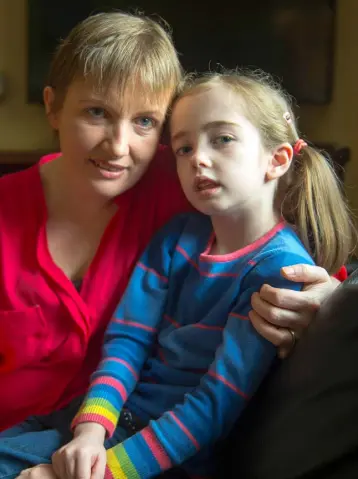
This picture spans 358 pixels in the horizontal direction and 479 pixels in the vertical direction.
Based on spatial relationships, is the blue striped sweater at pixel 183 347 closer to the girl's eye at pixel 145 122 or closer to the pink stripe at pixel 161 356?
the pink stripe at pixel 161 356

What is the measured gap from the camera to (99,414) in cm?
92

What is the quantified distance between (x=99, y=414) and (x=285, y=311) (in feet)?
1.04

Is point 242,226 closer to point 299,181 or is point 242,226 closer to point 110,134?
point 299,181

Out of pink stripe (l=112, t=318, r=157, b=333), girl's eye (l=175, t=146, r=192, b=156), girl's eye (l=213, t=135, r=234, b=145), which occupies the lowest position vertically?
pink stripe (l=112, t=318, r=157, b=333)

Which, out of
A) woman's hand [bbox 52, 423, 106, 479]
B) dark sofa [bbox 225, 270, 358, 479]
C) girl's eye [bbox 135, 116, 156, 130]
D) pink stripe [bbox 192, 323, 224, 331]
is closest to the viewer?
dark sofa [bbox 225, 270, 358, 479]

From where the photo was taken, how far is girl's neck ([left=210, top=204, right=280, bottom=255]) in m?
1.00

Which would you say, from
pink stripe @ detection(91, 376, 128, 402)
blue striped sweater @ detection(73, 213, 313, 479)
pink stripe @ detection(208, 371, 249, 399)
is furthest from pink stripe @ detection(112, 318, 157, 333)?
pink stripe @ detection(208, 371, 249, 399)

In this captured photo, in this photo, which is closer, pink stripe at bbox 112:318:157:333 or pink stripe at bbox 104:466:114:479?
pink stripe at bbox 104:466:114:479

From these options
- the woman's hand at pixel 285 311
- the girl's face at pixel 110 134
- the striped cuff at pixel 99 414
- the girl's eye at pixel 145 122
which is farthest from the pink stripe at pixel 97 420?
the girl's eye at pixel 145 122

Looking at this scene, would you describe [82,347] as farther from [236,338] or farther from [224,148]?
[224,148]

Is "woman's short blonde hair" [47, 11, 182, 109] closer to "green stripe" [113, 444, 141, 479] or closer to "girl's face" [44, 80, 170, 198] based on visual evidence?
"girl's face" [44, 80, 170, 198]

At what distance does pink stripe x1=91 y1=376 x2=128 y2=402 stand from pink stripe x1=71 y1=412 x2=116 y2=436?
0.06 metres

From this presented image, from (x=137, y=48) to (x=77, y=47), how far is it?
0.11m

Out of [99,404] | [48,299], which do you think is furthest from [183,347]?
[48,299]
